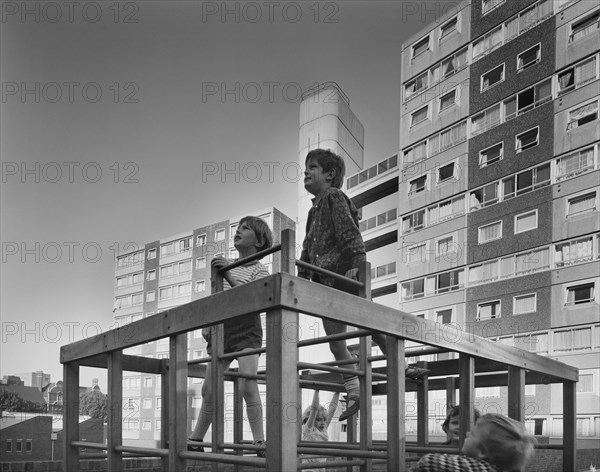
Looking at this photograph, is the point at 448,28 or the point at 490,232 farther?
the point at 448,28

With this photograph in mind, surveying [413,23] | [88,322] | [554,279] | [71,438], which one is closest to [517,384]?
[71,438]

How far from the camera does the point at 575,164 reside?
1258cm

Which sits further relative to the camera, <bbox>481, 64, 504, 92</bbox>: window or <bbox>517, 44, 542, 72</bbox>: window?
<bbox>481, 64, 504, 92</bbox>: window

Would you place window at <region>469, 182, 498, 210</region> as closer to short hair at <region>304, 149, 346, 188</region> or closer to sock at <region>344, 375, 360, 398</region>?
short hair at <region>304, 149, 346, 188</region>

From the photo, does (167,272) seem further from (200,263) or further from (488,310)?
(488,310)

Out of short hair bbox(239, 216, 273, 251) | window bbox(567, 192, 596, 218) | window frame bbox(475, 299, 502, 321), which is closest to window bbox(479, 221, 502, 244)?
window frame bbox(475, 299, 502, 321)

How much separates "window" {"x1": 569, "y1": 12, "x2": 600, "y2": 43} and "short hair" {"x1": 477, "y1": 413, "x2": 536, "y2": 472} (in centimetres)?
1182

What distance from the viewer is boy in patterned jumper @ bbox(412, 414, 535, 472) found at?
A: 188 cm

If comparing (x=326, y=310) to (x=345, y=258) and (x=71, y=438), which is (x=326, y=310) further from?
(x=71, y=438)

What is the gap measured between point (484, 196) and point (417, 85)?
11.5 ft

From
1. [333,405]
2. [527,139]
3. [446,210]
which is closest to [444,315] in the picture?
[446,210]

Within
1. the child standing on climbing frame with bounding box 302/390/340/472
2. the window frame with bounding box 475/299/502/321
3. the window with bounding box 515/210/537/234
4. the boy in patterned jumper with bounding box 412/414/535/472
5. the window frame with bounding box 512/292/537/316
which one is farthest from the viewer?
the window frame with bounding box 475/299/502/321

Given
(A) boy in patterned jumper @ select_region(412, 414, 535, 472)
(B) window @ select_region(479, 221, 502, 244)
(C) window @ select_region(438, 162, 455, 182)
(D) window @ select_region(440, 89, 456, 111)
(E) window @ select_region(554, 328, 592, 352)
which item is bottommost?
(E) window @ select_region(554, 328, 592, 352)

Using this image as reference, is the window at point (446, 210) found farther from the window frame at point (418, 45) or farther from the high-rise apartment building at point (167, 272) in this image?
the window frame at point (418, 45)
